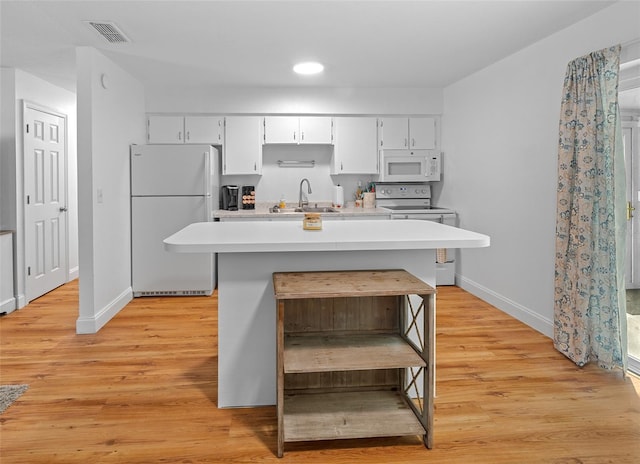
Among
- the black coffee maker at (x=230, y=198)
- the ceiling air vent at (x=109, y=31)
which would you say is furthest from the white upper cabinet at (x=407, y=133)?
the ceiling air vent at (x=109, y=31)

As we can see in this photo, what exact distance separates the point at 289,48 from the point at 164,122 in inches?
87.6

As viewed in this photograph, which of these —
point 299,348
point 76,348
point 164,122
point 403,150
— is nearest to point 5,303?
point 76,348

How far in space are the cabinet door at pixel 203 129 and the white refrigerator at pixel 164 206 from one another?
1.79 feet

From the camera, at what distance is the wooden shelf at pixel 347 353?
2137 millimetres

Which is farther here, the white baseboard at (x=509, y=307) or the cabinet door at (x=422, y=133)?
the cabinet door at (x=422, y=133)

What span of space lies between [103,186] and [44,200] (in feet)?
4.83

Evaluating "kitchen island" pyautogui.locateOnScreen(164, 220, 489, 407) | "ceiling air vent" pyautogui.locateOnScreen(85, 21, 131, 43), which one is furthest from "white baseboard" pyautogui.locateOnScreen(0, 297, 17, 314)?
"kitchen island" pyautogui.locateOnScreen(164, 220, 489, 407)

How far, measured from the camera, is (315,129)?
Result: 5.80 meters

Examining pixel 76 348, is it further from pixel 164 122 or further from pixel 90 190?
pixel 164 122

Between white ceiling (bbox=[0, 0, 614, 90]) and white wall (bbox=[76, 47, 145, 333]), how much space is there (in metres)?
0.25

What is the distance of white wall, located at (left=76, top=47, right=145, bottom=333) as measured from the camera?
3930 millimetres

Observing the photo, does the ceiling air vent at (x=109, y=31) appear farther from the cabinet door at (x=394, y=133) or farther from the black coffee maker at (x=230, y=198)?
the cabinet door at (x=394, y=133)

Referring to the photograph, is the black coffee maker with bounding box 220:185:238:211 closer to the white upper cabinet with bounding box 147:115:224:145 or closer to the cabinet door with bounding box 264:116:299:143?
the white upper cabinet with bounding box 147:115:224:145

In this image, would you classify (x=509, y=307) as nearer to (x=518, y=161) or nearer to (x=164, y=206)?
(x=518, y=161)
